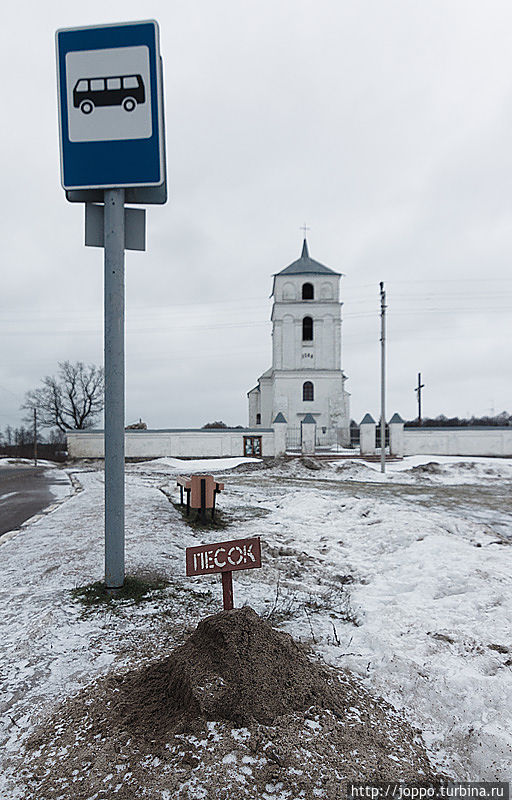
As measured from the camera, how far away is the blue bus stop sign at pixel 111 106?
421 centimetres

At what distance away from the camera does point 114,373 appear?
14.3ft

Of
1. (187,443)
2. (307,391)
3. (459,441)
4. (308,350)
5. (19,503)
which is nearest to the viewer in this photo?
(19,503)

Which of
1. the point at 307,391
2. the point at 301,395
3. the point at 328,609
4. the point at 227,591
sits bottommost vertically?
the point at 328,609

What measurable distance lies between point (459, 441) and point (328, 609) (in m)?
27.7

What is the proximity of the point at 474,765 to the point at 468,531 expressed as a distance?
596 cm

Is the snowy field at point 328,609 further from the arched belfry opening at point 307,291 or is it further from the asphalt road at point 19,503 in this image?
the arched belfry opening at point 307,291

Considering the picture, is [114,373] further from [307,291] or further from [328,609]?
[307,291]

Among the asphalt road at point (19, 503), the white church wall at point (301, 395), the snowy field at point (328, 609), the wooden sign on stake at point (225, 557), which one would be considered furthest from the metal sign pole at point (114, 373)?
the white church wall at point (301, 395)

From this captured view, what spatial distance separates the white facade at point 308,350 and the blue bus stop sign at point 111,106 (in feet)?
105

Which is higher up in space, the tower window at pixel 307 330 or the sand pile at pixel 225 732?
the tower window at pixel 307 330

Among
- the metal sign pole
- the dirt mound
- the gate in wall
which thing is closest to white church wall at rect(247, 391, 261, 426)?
the gate in wall

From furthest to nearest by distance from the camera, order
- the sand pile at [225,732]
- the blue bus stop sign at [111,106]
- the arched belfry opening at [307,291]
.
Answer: the arched belfry opening at [307,291], the blue bus stop sign at [111,106], the sand pile at [225,732]

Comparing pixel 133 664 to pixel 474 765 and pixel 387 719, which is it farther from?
pixel 474 765

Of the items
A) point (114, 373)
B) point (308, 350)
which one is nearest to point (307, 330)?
point (308, 350)
